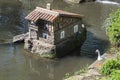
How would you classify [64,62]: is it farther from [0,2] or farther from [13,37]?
[0,2]

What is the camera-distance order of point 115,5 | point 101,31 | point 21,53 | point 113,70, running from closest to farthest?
point 113,70 < point 21,53 < point 101,31 < point 115,5

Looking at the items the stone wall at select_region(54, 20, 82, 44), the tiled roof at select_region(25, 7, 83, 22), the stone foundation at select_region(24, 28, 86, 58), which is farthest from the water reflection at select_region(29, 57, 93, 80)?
the tiled roof at select_region(25, 7, 83, 22)

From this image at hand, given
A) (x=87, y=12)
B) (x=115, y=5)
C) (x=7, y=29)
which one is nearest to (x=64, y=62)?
(x=7, y=29)

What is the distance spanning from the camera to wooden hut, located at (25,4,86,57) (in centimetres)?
4731

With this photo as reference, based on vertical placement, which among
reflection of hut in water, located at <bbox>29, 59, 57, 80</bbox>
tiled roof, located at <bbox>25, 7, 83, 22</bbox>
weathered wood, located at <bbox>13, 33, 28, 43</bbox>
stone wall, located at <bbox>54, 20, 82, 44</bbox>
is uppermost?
A: tiled roof, located at <bbox>25, 7, 83, 22</bbox>

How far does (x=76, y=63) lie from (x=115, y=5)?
95.2ft

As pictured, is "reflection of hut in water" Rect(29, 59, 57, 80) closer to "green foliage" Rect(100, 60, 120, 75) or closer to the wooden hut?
the wooden hut

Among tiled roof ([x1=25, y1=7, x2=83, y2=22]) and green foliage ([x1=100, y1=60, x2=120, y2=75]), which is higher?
tiled roof ([x1=25, y1=7, x2=83, y2=22])

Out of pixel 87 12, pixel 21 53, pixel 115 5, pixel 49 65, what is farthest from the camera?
pixel 115 5

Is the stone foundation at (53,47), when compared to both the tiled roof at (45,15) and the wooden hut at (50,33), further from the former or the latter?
the tiled roof at (45,15)

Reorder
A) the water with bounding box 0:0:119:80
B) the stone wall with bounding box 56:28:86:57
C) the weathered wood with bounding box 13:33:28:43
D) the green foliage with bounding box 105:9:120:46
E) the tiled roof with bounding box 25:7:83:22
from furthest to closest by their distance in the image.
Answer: the weathered wood with bounding box 13:33:28:43 → the stone wall with bounding box 56:28:86:57 → the tiled roof with bounding box 25:7:83:22 → the green foliage with bounding box 105:9:120:46 → the water with bounding box 0:0:119:80

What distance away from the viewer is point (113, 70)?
3541 centimetres

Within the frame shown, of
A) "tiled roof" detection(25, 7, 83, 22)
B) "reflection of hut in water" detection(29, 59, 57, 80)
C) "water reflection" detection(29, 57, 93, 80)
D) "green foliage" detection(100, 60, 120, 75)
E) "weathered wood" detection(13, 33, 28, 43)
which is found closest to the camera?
"green foliage" detection(100, 60, 120, 75)

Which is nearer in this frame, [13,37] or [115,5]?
[13,37]
